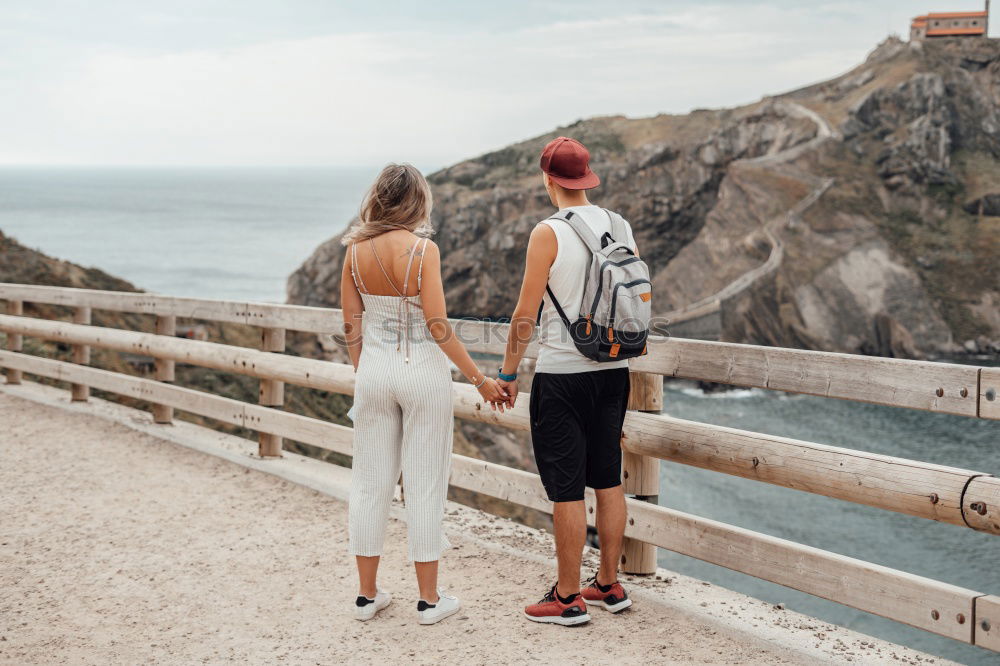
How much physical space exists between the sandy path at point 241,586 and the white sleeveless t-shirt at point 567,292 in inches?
44.6

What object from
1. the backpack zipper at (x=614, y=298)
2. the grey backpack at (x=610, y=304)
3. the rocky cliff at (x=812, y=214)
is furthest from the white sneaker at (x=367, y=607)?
the rocky cliff at (x=812, y=214)

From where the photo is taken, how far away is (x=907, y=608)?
3.39m

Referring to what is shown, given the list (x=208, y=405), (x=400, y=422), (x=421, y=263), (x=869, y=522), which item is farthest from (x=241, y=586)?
(x=869, y=522)

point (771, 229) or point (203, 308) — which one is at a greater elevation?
point (771, 229)

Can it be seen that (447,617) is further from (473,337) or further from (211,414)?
(211,414)

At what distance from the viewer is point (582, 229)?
361 centimetres

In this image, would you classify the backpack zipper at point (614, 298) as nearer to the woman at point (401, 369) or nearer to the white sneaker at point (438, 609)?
the woman at point (401, 369)

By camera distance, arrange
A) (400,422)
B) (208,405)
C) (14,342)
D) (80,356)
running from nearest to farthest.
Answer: (400,422) < (208,405) < (80,356) < (14,342)

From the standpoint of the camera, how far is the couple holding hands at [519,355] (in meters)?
3.59

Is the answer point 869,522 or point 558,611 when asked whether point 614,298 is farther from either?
point 869,522

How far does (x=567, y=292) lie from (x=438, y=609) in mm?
1482

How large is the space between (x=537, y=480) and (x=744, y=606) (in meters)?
1.14

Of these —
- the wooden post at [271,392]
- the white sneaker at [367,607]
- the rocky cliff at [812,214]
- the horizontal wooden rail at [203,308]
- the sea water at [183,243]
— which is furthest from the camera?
the sea water at [183,243]

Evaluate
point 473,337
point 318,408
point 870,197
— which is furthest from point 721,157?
point 473,337
